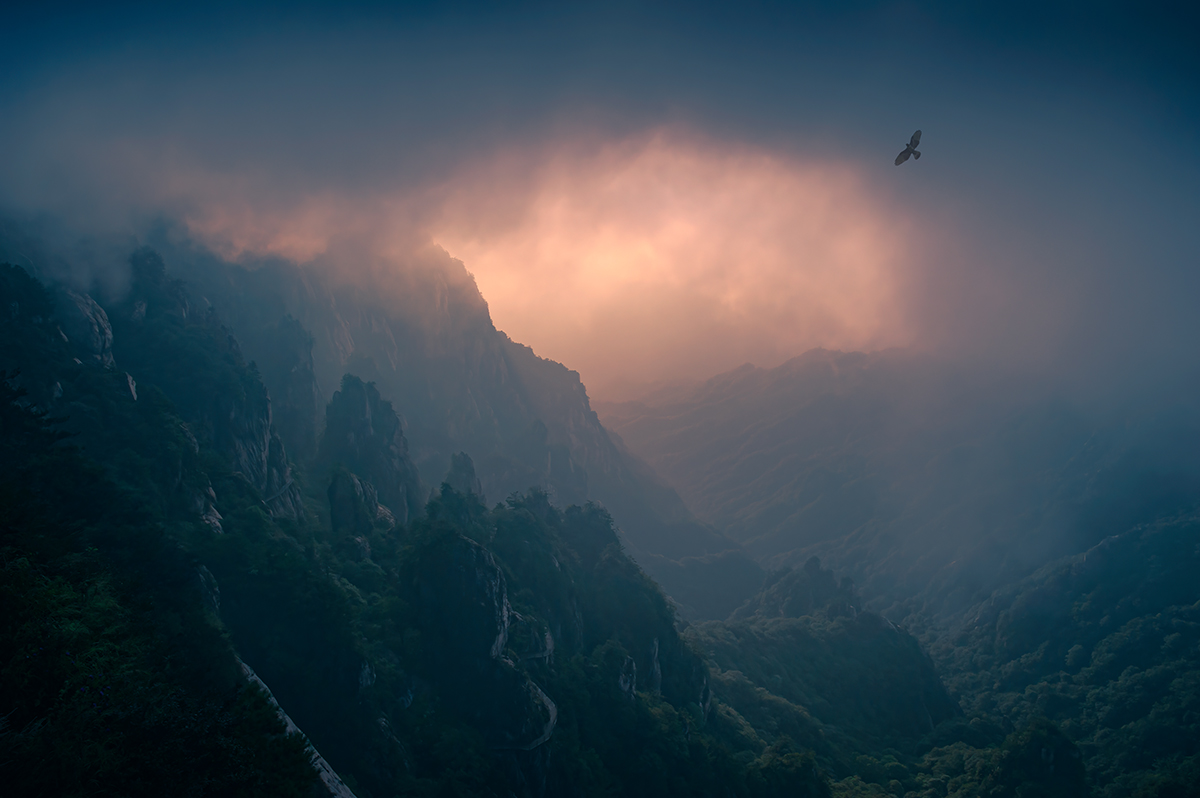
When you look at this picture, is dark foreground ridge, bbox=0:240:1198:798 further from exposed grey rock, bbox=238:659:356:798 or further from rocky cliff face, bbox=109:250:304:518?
exposed grey rock, bbox=238:659:356:798

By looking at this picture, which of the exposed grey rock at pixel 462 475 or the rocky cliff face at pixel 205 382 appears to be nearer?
the rocky cliff face at pixel 205 382

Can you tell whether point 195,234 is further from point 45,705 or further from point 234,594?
point 45,705

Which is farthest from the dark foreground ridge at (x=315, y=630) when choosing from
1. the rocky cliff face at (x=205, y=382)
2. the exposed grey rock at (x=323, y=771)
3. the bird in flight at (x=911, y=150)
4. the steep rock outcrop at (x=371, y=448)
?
the bird in flight at (x=911, y=150)

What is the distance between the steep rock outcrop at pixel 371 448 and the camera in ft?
410

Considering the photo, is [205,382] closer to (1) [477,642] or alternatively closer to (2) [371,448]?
(2) [371,448]

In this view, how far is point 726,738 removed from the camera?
10981 centimetres

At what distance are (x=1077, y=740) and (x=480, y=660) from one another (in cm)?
19917

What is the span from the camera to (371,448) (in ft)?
422

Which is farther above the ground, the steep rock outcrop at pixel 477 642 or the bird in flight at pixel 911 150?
the bird in flight at pixel 911 150

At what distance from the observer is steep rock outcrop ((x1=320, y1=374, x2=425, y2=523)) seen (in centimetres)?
12500

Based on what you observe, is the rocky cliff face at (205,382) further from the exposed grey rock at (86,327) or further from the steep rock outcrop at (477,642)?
the steep rock outcrop at (477,642)

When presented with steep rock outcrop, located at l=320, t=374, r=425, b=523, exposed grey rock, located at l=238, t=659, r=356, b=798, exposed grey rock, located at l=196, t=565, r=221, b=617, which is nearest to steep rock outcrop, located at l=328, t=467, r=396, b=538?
steep rock outcrop, located at l=320, t=374, r=425, b=523

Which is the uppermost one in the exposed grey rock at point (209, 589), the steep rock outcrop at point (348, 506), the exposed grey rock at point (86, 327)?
the exposed grey rock at point (86, 327)

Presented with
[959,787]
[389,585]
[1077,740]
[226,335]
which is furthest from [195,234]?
[1077,740]
